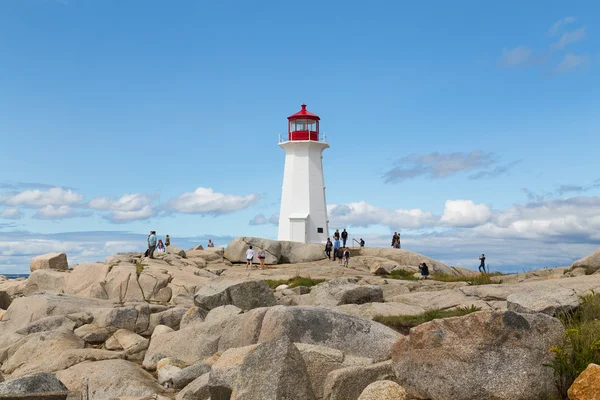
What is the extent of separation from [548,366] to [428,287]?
16790 mm

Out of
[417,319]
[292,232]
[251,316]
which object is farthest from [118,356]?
[292,232]

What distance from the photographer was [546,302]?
14039mm

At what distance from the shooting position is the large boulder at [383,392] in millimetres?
9773

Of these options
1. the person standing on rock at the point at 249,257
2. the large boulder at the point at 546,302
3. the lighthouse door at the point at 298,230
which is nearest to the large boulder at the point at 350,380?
the large boulder at the point at 546,302

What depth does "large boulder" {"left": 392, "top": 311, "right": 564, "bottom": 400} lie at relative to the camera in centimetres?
941

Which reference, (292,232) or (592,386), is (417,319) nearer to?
(592,386)

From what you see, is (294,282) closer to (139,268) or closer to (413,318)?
(139,268)

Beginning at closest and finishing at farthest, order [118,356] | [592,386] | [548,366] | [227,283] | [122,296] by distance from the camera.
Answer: [592,386] < [548,366] < [118,356] < [227,283] < [122,296]

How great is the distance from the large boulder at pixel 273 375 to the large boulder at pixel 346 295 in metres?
9.92

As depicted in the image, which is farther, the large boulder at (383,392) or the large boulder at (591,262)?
the large boulder at (591,262)

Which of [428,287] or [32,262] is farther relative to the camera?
[32,262]

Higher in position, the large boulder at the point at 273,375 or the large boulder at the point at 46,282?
the large boulder at the point at 46,282

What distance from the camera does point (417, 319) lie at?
55.7ft

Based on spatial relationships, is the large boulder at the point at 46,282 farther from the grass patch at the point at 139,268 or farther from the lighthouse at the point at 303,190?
the lighthouse at the point at 303,190
